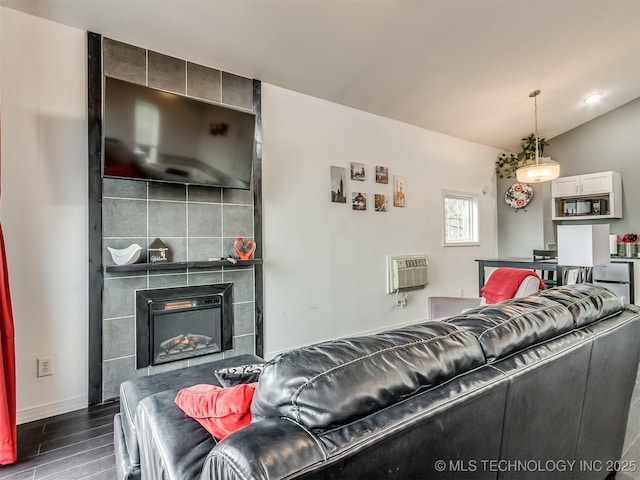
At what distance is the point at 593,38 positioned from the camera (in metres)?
3.43

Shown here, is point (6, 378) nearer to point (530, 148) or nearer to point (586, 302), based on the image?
point (586, 302)

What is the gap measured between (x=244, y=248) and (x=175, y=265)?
24.8 inches

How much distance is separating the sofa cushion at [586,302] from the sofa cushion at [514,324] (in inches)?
3.1

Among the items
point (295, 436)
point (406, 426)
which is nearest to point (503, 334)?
point (406, 426)

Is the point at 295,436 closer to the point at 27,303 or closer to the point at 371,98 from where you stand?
the point at 27,303

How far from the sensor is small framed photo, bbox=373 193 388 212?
13.6 feet

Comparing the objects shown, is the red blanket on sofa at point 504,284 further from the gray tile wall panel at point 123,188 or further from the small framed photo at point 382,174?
the gray tile wall panel at point 123,188

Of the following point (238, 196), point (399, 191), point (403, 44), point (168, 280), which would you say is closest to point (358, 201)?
point (399, 191)

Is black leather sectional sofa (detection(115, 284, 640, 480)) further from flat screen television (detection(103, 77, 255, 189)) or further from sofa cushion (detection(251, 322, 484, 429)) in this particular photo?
flat screen television (detection(103, 77, 255, 189))

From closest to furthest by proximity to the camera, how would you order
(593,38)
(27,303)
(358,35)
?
(27,303) → (358,35) → (593,38)

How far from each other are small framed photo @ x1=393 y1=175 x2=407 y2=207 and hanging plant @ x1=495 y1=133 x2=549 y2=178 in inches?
89.2

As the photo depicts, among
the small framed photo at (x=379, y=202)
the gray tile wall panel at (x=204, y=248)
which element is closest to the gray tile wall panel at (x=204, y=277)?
the gray tile wall panel at (x=204, y=248)

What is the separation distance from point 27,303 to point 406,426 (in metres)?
2.68

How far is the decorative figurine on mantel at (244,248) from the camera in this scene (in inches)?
118
